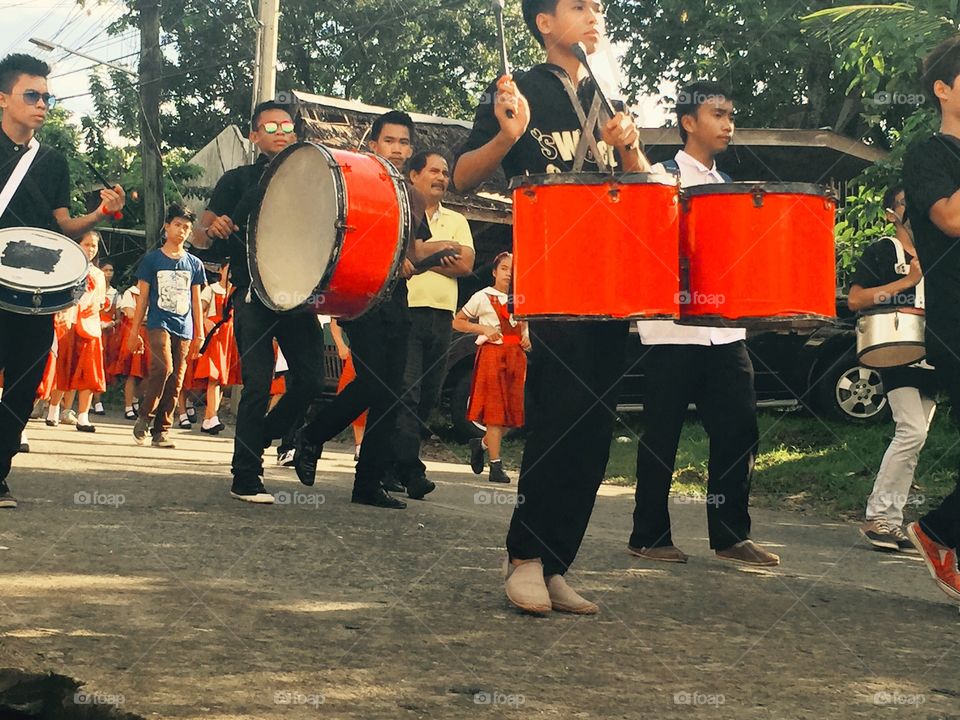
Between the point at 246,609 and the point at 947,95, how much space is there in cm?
311

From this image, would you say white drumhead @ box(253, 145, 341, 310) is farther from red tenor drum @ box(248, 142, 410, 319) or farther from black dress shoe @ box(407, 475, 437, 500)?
black dress shoe @ box(407, 475, 437, 500)

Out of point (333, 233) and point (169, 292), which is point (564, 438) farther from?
point (169, 292)

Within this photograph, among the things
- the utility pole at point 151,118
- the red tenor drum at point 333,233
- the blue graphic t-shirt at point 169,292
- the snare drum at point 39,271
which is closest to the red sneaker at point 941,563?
the red tenor drum at point 333,233

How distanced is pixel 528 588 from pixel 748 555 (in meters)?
1.87

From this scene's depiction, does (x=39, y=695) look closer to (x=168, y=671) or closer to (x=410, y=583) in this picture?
(x=168, y=671)

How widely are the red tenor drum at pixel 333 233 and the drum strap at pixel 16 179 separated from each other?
3.87ft

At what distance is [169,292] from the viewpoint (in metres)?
11.4

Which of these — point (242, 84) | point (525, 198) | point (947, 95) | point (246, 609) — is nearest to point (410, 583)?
point (246, 609)

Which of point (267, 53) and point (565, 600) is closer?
point (565, 600)

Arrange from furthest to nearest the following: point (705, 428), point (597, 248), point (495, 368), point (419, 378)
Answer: point (495, 368) < point (419, 378) < point (705, 428) < point (597, 248)

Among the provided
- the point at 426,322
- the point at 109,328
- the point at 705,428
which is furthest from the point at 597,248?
the point at 109,328

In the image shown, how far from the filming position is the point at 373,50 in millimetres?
37375

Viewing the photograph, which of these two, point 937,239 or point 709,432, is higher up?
point 937,239

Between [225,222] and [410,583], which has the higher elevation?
[225,222]
